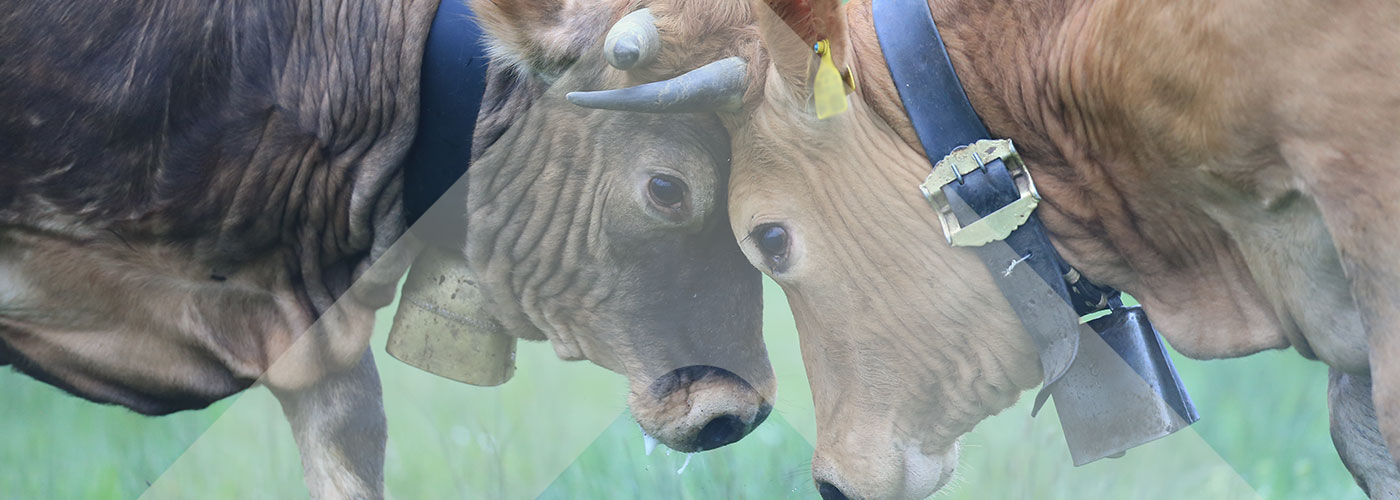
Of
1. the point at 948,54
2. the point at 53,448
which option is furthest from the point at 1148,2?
the point at 53,448

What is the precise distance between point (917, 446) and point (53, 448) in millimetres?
2966

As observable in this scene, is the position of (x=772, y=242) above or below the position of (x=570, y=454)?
above

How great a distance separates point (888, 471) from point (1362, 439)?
93 cm

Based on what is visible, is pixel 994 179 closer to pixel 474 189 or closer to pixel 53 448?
pixel 474 189

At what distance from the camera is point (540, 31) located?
2.69 meters

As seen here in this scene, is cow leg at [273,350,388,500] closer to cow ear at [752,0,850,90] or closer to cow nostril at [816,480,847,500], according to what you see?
cow nostril at [816,480,847,500]

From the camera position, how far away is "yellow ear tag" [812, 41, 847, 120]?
2346 mm

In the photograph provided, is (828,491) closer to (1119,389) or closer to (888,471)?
(888,471)

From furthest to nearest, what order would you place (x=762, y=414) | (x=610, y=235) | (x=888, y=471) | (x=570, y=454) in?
(x=570, y=454) < (x=762, y=414) < (x=610, y=235) < (x=888, y=471)

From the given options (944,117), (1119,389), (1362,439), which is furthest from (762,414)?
(1362,439)

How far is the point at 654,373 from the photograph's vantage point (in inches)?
124

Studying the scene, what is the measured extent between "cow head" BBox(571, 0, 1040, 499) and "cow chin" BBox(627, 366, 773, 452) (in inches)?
13.0

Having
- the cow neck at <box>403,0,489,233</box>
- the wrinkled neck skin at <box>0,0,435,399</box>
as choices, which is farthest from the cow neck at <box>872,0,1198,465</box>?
the wrinkled neck skin at <box>0,0,435,399</box>
